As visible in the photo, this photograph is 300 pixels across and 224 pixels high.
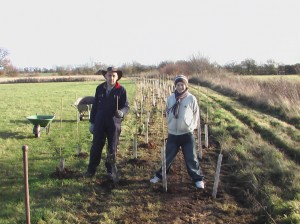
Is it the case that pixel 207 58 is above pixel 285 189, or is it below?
above

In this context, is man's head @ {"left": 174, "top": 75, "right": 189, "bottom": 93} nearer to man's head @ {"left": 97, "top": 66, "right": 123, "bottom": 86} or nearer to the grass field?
man's head @ {"left": 97, "top": 66, "right": 123, "bottom": 86}

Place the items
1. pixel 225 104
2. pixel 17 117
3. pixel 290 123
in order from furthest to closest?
pixel 225 104
pixel 17 117
pixel 290 123

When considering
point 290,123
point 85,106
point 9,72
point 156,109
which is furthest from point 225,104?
point 9,72

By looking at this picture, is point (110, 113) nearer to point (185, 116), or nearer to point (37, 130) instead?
point (185, 116)

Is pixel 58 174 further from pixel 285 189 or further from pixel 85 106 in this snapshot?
pixel 85 106

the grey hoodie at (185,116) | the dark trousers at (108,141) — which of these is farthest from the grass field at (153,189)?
the grey hoodie at (185,116)

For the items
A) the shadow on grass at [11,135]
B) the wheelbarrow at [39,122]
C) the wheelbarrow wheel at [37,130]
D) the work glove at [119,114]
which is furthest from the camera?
the shadow on grass at [11,135]

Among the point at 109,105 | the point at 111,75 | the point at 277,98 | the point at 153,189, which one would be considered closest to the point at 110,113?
the point at 109,105

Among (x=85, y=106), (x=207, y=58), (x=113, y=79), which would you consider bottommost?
(x=85, y=106)

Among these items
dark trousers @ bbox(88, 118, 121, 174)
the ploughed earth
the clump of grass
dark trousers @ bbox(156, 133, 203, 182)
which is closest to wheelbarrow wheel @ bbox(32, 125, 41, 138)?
the ploughed earth

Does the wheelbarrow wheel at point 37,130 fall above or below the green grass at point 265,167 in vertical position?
above

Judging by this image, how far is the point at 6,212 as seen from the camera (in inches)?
158

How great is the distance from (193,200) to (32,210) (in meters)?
2.08

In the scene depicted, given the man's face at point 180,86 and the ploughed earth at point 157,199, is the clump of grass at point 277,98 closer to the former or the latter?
the ploughed earth at point 157,199
